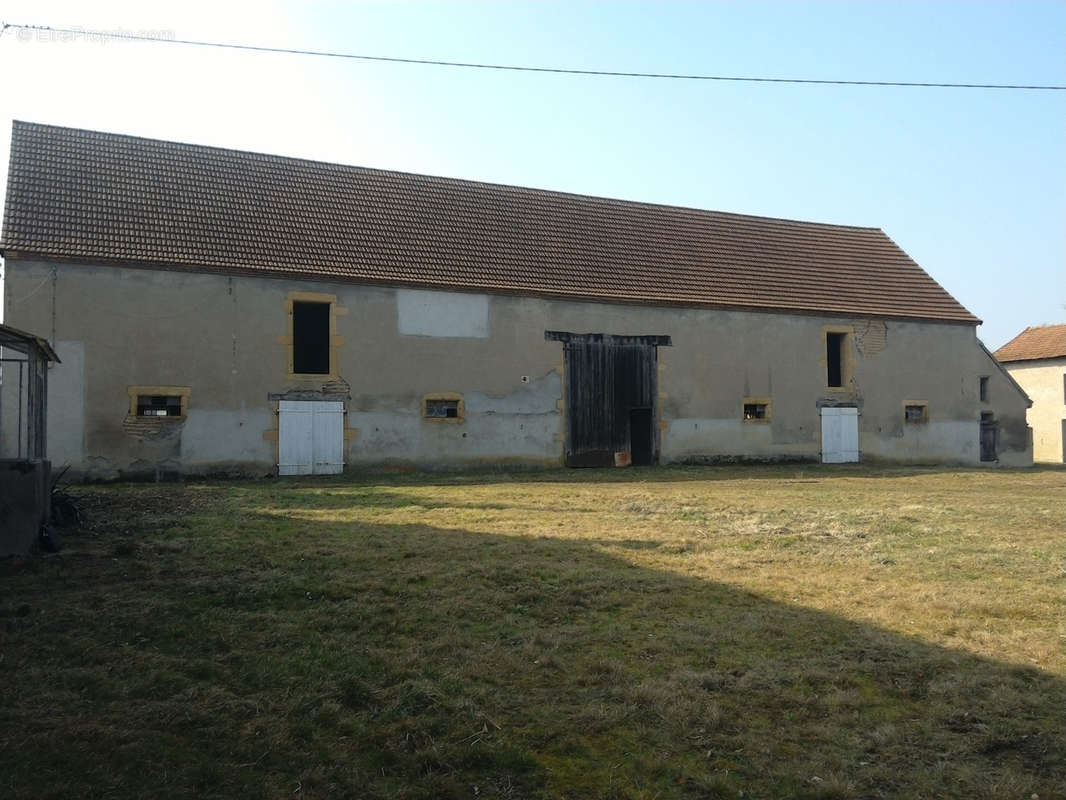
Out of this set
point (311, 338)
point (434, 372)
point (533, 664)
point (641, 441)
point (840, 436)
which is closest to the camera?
point (533, 664)

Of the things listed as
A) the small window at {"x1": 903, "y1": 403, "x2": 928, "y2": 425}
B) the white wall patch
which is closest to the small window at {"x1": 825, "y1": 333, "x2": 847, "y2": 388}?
the small window at {"x1": 903, "y1": 403, "x2": 928, "y2": 425}

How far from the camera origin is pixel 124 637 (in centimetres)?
506

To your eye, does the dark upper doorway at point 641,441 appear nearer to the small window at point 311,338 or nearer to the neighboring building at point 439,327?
the neighboring building at point 439,327

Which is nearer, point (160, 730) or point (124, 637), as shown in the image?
point (160, 730)

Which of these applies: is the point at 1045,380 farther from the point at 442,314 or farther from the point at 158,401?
the point at 158,401

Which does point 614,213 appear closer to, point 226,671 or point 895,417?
point 895,417

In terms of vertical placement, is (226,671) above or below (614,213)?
below

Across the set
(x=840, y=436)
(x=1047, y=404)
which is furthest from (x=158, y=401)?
(x=1047, y=404)

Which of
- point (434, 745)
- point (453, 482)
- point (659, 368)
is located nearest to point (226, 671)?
point (434, 745)

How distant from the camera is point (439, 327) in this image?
18.5m

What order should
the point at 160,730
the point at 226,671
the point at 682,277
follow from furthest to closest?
the point at 682,277, the point at 226,671, the point at 160,730

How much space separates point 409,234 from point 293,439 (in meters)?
5.83

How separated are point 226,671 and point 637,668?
2.25 meters

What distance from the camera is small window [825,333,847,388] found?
75.3 ft
